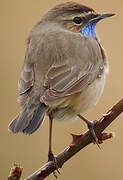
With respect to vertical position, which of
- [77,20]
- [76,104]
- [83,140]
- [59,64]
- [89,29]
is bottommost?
[83,140]

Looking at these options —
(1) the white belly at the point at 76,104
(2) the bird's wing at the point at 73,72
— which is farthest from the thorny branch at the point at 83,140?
(1) the white belly at the point at 76,104

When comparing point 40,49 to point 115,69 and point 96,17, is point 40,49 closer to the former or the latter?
point 96,17

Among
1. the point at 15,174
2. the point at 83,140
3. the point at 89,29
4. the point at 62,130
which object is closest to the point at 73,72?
the point at 89,29

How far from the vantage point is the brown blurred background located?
21.1ft

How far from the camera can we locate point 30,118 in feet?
13.7

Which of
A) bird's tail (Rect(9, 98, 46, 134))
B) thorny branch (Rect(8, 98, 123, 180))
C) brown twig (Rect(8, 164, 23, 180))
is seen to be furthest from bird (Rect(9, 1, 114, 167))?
brown twig (Rect(8, 164, 23, 180))

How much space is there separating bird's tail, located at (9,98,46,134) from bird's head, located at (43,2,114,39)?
1.17 m

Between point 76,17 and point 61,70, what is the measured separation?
2.65 feet

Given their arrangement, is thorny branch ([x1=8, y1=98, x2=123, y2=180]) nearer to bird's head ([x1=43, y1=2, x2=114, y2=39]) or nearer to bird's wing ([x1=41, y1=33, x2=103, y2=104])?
bird's wing ([x1=41, y1=33, x2=103, y2=104])

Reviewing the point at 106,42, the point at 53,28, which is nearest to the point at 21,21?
the point at 106,42

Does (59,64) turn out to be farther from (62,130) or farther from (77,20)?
(62,130)

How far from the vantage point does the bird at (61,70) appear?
4376 mm

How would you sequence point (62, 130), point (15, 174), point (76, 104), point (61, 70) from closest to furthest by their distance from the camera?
point (15, 174)
point (76, 104)
point (61, 70)
point (62, 130)

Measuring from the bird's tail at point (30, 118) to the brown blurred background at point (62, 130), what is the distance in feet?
7.06
